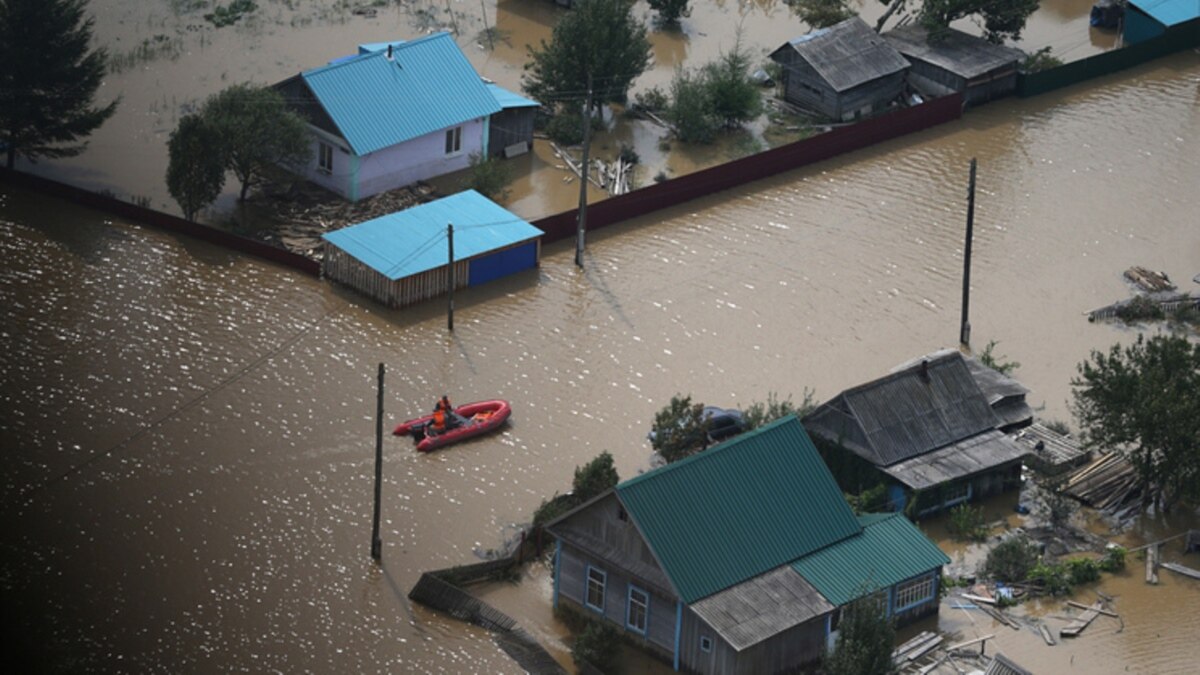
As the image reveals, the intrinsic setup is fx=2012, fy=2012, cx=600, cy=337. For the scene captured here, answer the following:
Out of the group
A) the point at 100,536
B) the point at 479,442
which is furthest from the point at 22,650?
the point at 479,442

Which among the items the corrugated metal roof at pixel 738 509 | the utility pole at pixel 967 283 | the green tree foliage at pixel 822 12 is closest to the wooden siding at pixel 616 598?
the corrugated metal roof at pixel 738 509

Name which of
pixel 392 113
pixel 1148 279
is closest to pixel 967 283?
pixel 1148 279

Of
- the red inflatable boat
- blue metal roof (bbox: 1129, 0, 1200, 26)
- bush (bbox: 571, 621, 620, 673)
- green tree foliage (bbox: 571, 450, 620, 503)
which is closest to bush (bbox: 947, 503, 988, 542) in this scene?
green tree foliage (bbox: 571, 450, 620, 503)

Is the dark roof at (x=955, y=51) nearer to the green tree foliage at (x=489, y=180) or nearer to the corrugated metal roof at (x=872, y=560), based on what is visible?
the green tree foliage at (x=489, y=180)

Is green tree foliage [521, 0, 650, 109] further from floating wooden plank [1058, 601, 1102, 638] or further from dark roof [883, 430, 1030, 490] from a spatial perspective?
floating wooden plank [1058, 601, 1102, 638]

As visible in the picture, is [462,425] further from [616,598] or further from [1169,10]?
[1169,10]

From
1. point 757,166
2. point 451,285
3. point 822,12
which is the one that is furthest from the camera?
point 822,12
